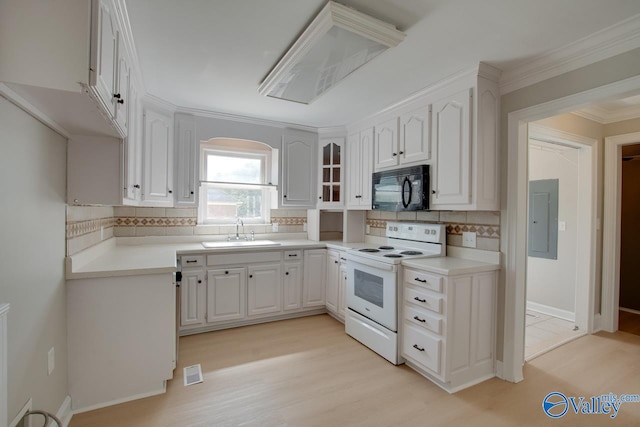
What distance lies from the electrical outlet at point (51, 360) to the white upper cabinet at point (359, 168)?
278 cm

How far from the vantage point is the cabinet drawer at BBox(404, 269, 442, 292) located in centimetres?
214

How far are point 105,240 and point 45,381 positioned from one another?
1462 millimetres

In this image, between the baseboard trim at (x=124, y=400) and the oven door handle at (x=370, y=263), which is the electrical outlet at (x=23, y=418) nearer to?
the baseboard trim at (x=124, y=400)

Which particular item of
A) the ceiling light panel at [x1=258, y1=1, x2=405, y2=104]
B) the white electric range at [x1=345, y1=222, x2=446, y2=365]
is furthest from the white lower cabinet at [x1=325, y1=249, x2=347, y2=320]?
the ceiling light panel at [x1=258, y1=1, x2=405, y2=104]

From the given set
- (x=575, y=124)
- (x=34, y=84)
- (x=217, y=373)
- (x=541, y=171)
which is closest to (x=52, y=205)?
(x=34, y=84)

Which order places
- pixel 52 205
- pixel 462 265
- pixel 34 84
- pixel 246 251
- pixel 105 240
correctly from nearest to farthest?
pixel 34 84, pixel 52 205, pixel 462 265, pixel 105 240, pixel 246 251

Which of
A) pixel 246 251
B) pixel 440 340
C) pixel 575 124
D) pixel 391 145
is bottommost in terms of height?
pixel 440 340

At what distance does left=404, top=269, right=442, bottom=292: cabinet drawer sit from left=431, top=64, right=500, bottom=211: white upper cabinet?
58cm

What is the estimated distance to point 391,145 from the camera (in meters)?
2.95

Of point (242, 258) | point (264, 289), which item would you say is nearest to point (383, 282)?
point (264, 289)

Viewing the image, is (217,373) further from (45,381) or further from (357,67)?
(357,67)

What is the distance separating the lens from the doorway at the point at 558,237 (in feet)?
10.2

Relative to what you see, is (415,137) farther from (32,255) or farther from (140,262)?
(32,255)

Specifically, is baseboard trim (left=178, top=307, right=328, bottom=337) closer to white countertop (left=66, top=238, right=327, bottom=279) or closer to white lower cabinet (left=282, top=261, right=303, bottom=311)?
white lower cabinet (left=282, top=261, right=303, bottom=311)
